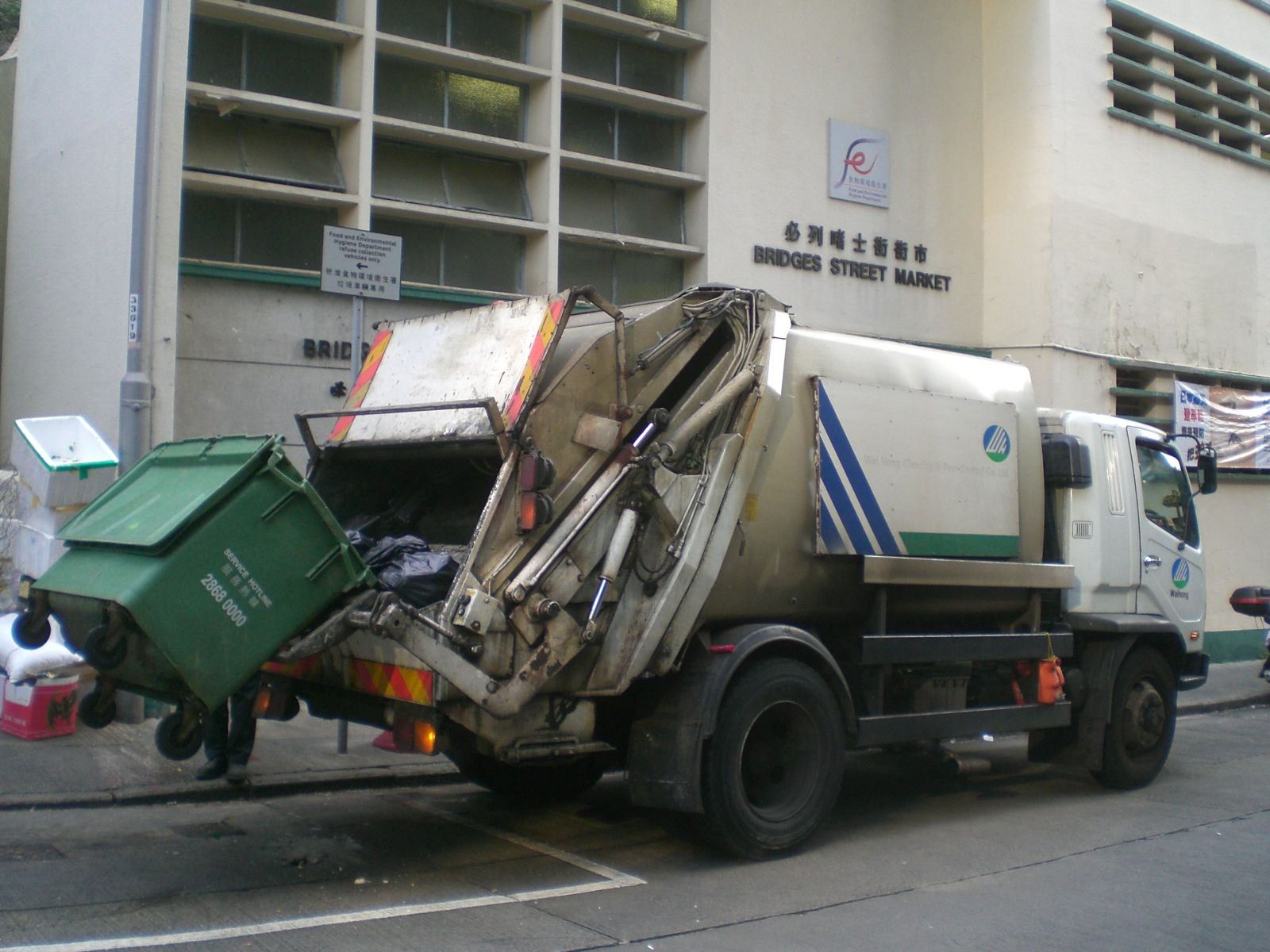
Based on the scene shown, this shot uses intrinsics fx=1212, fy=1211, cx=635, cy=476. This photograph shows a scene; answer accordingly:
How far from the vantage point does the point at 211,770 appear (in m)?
7.50

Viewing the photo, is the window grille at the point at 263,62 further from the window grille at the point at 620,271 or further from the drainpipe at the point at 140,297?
the window grille at the point at 620,271

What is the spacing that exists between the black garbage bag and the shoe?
249 cm

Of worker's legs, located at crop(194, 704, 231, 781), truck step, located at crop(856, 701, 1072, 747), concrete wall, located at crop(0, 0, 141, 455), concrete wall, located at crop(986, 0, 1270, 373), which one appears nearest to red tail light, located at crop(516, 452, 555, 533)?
truck step, located at crop(856, 701, 1072, 747)

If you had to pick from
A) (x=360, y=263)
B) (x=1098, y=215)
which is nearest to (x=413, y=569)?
(x=360, y=263)

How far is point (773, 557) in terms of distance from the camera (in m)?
6.48

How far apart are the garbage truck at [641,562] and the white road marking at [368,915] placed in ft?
1.49

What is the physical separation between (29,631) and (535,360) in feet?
8.58

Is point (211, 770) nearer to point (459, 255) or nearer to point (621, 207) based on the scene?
point (459, 255)

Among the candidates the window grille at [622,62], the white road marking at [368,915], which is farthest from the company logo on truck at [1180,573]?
the window grille at [622,62]

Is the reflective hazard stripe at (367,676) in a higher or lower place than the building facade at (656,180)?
lower

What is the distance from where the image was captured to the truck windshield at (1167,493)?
884cm

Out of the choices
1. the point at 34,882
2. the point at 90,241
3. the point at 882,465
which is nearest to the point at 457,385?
the point at 882,465

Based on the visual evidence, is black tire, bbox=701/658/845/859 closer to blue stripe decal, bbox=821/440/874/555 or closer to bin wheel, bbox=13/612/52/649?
blue stripe decal, bbox=821/440/874/555

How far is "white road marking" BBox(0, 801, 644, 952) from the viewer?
4.68 m
